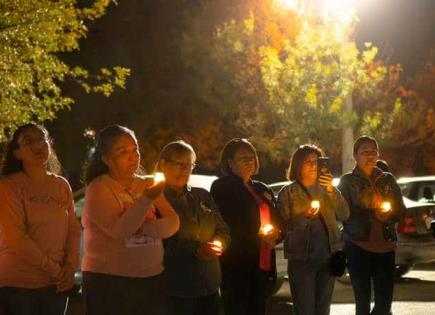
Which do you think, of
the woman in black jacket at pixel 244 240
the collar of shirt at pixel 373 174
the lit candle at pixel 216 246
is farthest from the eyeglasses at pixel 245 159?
the collar of shirt at pixel 373 174

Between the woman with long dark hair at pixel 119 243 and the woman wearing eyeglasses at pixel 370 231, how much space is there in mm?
2926

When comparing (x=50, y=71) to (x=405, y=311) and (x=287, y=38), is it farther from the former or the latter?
(x=287, y=38)

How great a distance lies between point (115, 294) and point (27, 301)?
20.4 inches

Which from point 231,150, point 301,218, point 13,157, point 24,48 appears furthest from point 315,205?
point 24,48

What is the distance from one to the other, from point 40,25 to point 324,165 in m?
9.74

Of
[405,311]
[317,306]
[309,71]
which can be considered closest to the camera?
[317,306]

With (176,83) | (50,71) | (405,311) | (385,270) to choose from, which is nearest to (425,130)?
(176,83)

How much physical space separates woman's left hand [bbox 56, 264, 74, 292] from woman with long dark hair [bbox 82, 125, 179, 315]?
0.19 meters

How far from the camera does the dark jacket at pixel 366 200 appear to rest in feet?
25.4

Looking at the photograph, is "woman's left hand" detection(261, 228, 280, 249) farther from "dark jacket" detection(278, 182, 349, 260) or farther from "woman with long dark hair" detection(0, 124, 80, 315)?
"woman with long dark hair" detection(0, 124, 80, 315)

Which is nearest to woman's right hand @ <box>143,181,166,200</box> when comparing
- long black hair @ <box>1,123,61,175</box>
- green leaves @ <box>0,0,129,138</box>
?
long black hair @ <box>1,123,61,175</box>

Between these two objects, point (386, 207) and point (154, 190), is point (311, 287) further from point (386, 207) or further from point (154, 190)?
point (154, 190)

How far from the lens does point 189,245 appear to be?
6008 mm

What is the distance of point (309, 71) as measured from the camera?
21.7m
